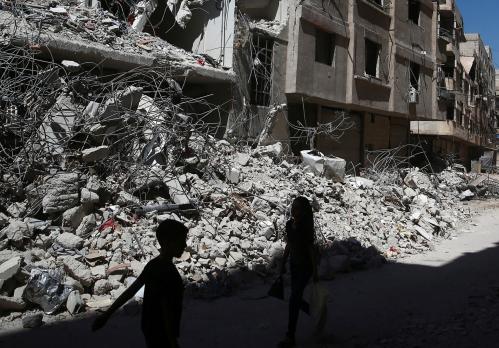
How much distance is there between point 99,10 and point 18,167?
577cm

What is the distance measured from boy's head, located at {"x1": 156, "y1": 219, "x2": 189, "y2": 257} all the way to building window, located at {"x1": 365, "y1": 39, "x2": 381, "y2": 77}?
15.5m

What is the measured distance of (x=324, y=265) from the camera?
267 inches

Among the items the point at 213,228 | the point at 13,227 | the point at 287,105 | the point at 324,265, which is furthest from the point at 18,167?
the point at 287,105

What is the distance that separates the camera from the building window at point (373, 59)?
16.7m

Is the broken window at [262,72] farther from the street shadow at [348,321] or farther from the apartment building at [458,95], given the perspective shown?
the apartment building at [458,95]

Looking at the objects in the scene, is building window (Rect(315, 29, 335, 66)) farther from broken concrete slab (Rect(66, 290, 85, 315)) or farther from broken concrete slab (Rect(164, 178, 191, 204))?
broken concrete slab (Rect(66, 290, 85, 315))

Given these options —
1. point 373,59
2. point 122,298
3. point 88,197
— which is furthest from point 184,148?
point 373,59

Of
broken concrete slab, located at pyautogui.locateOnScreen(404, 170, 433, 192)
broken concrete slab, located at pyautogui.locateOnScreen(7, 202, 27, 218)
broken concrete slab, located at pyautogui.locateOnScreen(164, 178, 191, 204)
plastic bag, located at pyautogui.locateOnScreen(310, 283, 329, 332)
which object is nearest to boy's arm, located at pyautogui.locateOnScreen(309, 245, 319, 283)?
plastic bag, located at pyautogui.locateOnScreen(310, 283, 329, 332)

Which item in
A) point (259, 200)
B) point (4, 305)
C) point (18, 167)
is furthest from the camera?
point (259, 200)

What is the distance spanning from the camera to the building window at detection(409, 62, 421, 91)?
63.0ft

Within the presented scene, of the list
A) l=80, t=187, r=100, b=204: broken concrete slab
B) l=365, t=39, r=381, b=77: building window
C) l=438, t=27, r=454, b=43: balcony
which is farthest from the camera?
l=438, t=27, r=454, b=43: balcony

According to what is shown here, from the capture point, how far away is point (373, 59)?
55.4 ft

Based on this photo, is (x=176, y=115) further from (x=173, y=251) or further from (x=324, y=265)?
(x=173, y=251)

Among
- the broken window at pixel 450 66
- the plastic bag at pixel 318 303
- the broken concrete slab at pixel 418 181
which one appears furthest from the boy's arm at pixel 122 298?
the broken window at pixel 450 66
